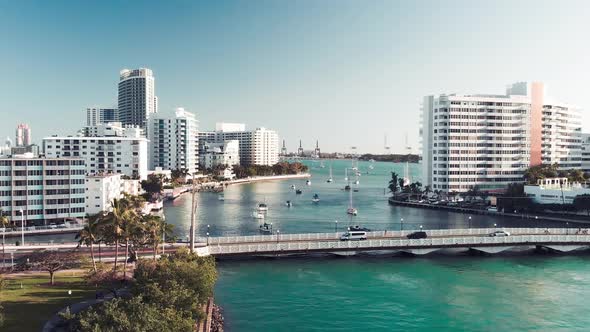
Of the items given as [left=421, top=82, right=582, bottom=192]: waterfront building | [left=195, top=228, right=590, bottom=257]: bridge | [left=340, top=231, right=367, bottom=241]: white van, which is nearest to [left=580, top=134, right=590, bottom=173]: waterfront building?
[left=421, top=82, right=582, bottom=192]: waterfront building

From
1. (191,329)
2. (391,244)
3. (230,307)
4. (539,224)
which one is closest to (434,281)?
(391,244)

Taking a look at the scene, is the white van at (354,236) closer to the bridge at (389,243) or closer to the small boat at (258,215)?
the bridge at (389,243)

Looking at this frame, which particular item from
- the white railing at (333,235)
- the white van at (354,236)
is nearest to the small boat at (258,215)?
the white railing at (333,235)

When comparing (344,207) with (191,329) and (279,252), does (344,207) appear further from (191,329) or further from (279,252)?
(191,329)

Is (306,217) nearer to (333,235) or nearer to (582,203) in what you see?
(333,235)

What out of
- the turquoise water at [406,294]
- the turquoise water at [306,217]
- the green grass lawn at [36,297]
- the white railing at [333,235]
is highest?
the white railing at [333,235]
